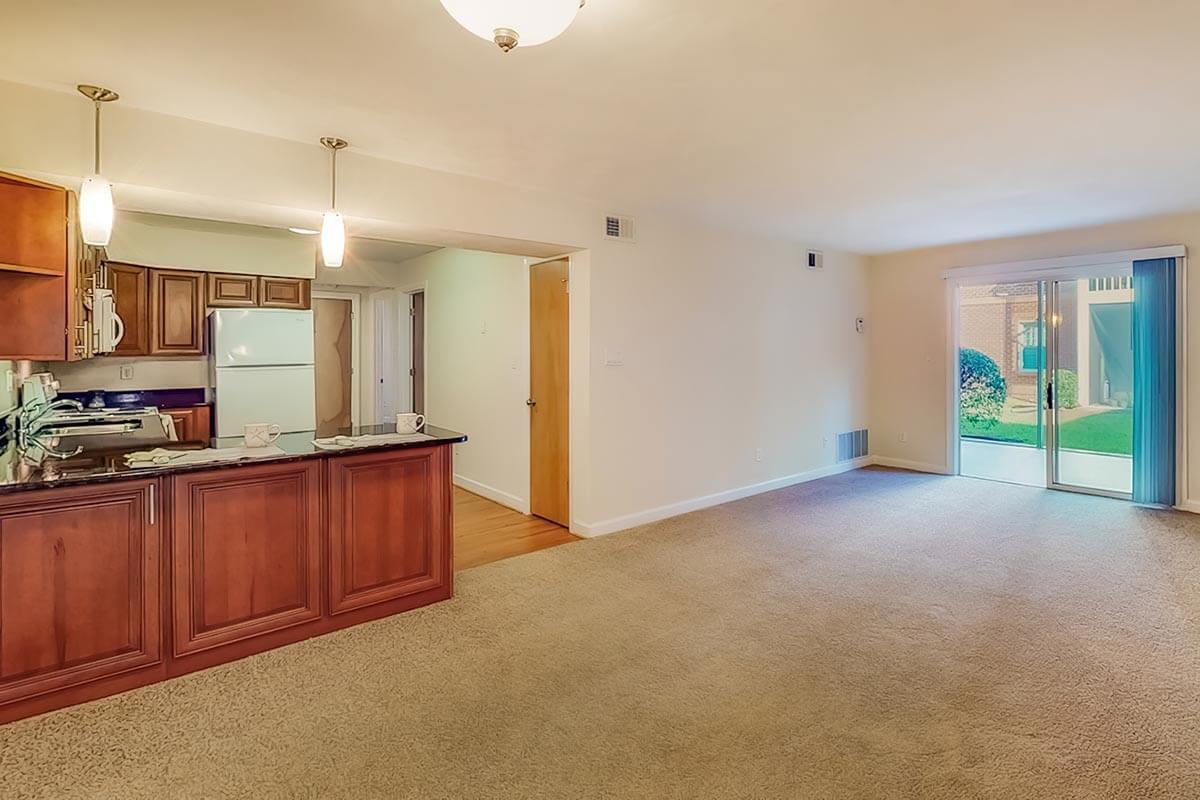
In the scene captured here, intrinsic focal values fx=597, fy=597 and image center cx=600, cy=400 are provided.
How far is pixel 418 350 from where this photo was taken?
23.6 feet

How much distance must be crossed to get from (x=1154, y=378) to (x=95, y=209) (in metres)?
7.16

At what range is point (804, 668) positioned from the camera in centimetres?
257

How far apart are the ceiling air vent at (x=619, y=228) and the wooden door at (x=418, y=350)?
11.1ft

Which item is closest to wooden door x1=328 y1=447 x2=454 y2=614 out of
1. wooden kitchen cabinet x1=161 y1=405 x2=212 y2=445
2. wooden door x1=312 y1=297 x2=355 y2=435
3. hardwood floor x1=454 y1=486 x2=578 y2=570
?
hardwood floor x1=454 y1=486 x2=578 y2=570

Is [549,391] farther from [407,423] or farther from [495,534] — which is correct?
[407,423]

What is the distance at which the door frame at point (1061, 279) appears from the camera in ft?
16.2

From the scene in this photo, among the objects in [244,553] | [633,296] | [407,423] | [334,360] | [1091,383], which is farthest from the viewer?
[334,360]

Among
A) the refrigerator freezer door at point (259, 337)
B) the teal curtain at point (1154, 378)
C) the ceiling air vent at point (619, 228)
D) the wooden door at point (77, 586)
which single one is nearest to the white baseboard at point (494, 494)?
the refrigerator freezer door at point (259, 337)

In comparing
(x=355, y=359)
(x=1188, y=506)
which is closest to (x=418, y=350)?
(x=355, y=359)

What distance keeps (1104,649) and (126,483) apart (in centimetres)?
426

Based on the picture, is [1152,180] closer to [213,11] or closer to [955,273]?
[955,273]

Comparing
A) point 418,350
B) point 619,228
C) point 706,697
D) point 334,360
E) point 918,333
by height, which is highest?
point 619,228

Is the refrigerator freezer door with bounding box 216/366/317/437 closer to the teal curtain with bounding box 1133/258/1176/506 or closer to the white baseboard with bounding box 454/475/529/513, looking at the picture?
the white baseboard with bounding box 454/475/529/513

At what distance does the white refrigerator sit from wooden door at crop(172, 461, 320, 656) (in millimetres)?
2738
